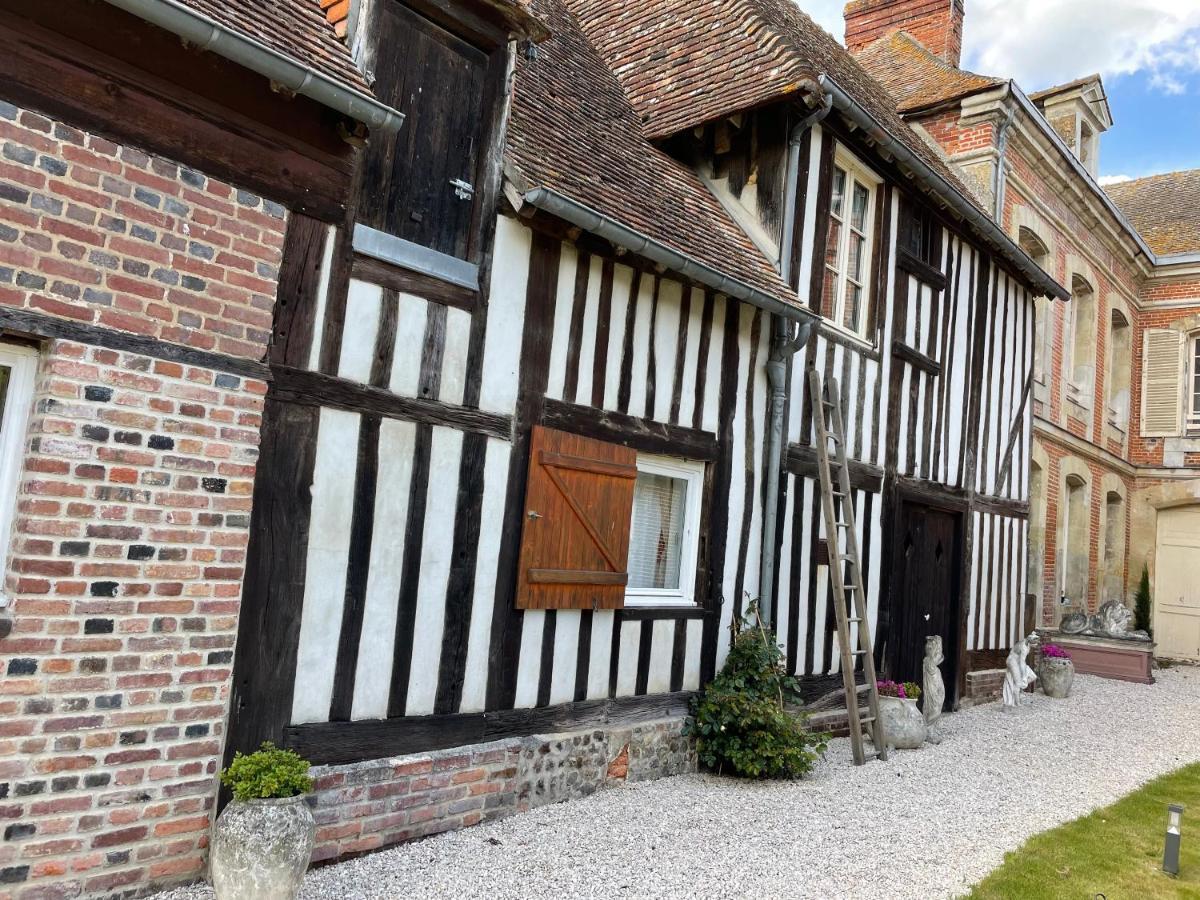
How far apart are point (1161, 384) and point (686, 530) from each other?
48.0 feet

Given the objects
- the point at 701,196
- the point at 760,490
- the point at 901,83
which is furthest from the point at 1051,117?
the point at 760,490

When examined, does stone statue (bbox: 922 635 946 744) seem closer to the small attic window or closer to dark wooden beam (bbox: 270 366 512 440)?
dark wooden beam (bbox: 270 366 512 440)

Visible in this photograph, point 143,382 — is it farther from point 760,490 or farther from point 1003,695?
point 1003,695

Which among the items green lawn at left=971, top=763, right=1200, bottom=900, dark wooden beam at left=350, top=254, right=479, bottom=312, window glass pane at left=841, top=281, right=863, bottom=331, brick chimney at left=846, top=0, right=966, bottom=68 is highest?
brick chimney at left=846, top=0, right=966, bottom=68

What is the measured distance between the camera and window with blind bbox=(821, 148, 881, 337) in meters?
7.71

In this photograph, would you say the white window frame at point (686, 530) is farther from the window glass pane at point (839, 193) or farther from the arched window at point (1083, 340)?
the arched window at point (1083, 340)

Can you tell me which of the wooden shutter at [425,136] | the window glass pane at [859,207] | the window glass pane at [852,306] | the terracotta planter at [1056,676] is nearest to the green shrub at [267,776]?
the wooden shutter at [425,136]

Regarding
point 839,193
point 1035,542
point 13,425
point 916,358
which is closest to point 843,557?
point 916,358

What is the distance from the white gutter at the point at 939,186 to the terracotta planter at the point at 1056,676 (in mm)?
4418

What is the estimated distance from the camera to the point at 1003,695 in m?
10.0

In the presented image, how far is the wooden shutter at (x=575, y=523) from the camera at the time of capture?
5.10 metres

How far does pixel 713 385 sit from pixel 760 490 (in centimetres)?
94

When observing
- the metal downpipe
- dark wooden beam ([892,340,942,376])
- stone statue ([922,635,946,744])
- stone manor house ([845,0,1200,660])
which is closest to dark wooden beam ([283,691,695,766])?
the metal downpipe

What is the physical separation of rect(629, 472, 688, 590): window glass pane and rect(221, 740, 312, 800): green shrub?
2777mm
